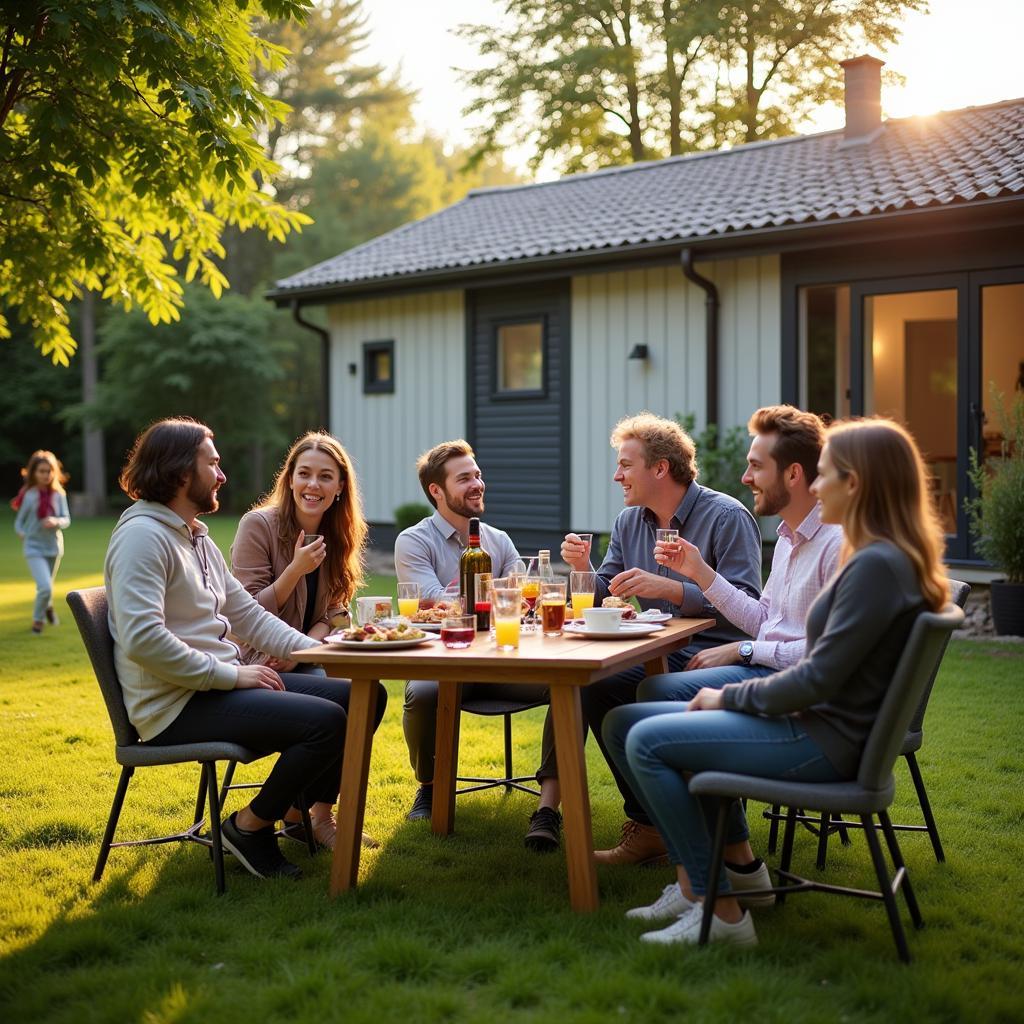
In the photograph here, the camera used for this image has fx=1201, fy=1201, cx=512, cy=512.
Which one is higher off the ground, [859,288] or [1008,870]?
[859,288]

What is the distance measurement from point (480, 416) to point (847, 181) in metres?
5.14

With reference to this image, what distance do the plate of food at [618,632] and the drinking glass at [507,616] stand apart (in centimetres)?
33

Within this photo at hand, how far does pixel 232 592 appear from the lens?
445cm

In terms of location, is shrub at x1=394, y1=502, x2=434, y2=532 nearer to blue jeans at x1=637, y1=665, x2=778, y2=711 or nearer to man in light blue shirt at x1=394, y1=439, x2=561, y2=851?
man in light blue shirt at x1=394, y1=439, x2=561, y2=851

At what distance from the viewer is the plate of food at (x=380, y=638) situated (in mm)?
3863

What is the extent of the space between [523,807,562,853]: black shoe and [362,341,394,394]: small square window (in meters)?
11.7

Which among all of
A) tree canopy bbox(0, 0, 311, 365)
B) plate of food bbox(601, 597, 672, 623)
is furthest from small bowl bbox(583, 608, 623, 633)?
tree canopy bbox(0, 0, 311, 365)

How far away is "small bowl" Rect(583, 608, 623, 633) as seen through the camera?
4.08 meters

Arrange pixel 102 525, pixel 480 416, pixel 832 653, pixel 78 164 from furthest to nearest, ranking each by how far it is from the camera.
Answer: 1. pixel 102 525
2. pixel 480 416
3. pixel 78 164
4. pixel 832 653

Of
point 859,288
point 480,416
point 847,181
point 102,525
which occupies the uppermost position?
point 847,181

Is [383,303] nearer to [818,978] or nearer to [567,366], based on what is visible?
[567,366]

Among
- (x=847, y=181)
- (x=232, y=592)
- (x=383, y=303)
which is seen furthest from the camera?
(x=383, y=303)

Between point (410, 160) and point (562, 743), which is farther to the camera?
point (410, 160)

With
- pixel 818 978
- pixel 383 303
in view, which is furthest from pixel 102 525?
pixel 818 978
